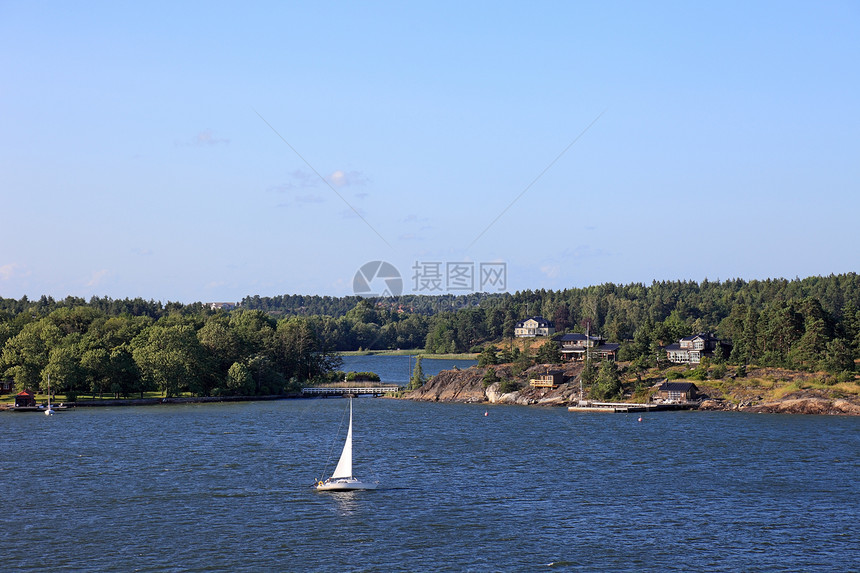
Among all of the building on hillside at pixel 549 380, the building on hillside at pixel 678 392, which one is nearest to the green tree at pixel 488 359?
the building on hillside at pixel 549 380

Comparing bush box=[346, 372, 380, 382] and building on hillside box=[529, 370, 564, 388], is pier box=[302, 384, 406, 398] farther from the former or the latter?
building on hillside box=[529, 370, 564, 388]

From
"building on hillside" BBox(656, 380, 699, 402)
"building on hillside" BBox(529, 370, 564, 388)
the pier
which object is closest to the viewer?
"building on hillside" BBox(656, 380, 699, 402)

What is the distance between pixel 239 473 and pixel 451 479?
1892 centimetres

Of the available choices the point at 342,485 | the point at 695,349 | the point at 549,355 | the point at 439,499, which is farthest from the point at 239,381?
the point at 439,499

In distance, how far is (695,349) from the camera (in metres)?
154

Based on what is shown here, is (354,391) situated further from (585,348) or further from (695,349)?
(695,349)

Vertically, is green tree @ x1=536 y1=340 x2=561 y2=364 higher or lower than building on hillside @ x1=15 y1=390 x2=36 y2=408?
higher

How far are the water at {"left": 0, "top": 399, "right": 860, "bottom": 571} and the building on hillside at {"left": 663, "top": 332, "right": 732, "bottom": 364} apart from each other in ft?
132

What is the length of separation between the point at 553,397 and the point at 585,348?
3097 cm

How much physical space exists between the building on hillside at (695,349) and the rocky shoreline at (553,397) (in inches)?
657

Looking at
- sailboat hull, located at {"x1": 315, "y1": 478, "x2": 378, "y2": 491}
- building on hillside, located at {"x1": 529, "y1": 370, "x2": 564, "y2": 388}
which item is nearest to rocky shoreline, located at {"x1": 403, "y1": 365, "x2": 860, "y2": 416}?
building on hillside, located at {"x1": 529, "y1": 370, "x2": 564, "y2": 388}

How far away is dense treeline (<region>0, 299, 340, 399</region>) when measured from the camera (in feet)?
482

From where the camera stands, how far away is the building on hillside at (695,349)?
502 feet

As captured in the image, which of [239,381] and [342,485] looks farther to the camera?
[239,381]
